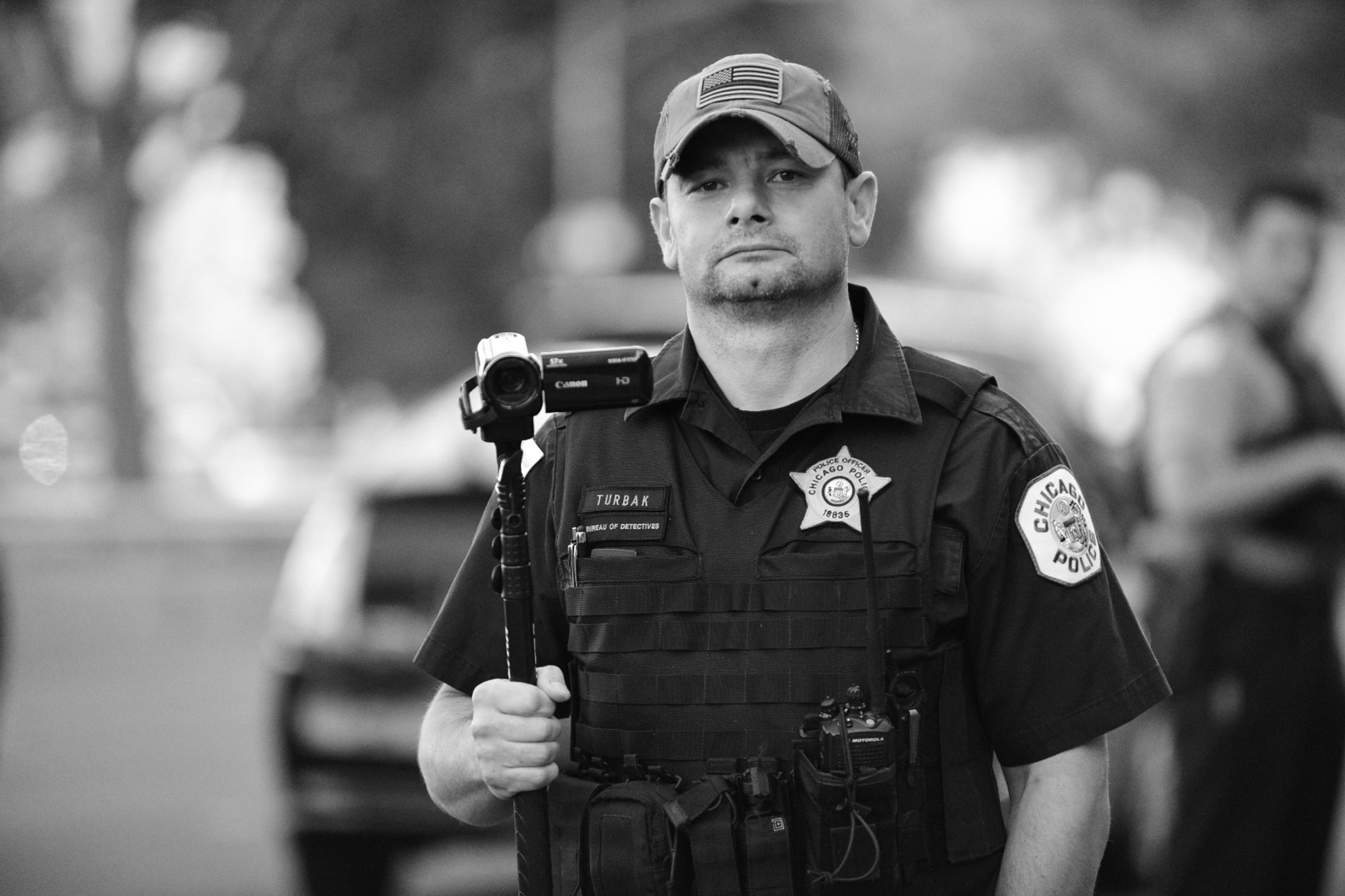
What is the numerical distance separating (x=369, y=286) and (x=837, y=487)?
64.2 ft

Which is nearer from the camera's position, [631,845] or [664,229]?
[631,845]

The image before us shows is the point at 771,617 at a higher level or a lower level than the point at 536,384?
lower

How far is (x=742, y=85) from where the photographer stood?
2.73m

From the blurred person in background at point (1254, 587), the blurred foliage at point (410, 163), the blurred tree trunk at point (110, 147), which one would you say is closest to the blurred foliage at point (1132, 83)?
the blurred foliage at point (410, 163)

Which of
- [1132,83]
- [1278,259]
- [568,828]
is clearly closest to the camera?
[568,828]


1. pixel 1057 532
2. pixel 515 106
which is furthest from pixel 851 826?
pixel 515 106

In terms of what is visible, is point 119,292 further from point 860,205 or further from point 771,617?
point 771,617

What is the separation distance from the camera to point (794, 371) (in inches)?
109

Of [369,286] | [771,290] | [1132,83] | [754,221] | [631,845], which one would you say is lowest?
[631,845]

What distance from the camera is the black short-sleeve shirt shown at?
2594mm

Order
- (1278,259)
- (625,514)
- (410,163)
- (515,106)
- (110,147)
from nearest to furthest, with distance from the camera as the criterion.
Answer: (625,514), (1278,259), (110,147), (410,163), (515,106)

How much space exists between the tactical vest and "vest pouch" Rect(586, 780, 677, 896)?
109 millimetres

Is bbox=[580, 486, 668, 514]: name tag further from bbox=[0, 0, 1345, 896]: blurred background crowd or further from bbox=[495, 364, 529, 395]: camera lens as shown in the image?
bbox=[0, 0, 1345, 896]: blurred background crowd

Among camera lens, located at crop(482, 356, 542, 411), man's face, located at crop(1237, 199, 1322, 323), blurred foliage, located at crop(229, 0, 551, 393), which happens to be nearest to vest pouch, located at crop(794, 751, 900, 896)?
camera lens, located at crop(482, 356, 542, 411)
